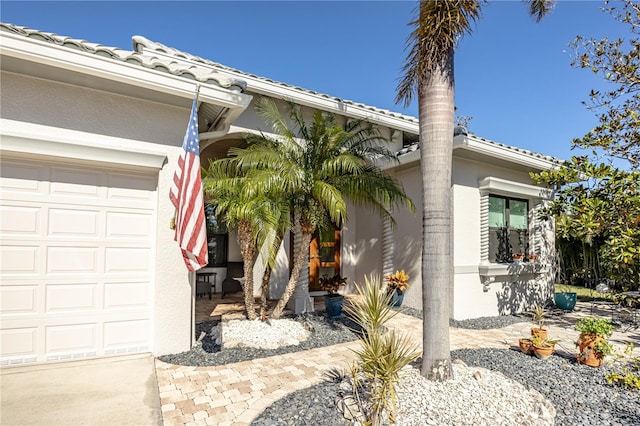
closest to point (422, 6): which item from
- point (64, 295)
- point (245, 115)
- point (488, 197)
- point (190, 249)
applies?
point (190, 249)

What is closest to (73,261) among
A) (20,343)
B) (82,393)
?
(20,343)

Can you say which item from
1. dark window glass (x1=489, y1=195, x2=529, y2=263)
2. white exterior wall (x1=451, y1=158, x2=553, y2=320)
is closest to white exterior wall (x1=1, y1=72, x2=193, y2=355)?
white exterior wall (x1=451, y1=158, x2=553, y2=320)

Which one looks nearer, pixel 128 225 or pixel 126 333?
pixel 126 333

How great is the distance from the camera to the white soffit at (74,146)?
4.61 m

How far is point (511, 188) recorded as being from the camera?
9.15 metres

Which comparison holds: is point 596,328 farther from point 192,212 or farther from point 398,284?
point 192,212

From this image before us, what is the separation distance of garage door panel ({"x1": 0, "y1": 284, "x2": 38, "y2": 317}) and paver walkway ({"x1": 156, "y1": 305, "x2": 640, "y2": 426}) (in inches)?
78.0

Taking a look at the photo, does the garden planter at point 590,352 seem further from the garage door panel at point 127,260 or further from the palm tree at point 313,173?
the garage door panel at point 127,260

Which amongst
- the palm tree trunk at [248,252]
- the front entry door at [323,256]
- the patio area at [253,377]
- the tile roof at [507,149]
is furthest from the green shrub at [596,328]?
the front entry door at [323,256]

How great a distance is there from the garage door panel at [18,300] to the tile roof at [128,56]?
341 centimetres

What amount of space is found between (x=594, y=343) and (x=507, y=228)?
181 inches

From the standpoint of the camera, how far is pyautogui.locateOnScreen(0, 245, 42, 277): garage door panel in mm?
4715

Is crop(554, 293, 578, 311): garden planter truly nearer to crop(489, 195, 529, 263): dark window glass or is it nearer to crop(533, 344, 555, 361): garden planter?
crop(489, 195, 529, 263): dark window glass

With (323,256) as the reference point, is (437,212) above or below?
above
